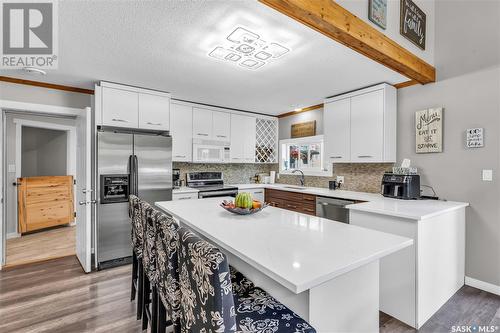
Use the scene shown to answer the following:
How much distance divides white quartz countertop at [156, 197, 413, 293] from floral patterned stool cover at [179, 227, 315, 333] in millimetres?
220

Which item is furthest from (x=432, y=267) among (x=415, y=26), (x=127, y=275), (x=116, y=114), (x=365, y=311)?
(x=116, y=114)

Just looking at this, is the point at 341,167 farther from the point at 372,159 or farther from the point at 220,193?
the point at 220,193

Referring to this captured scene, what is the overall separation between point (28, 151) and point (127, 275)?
13.8 ft

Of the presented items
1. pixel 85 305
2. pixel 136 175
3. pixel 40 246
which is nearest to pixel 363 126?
pixel 136 175

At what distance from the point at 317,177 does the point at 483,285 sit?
8.02 ft

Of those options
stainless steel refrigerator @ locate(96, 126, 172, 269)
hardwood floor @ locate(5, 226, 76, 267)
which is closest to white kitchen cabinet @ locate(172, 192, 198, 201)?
stainless steel refrigerator @ locate(96, 126, 172, 269)

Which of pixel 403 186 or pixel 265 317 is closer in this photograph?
pixel 265 317

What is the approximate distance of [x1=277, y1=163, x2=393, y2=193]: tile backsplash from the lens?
136 inches

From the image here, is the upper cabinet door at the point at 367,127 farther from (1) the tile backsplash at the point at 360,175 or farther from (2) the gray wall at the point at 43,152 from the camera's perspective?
(2) the gray wall at the point at 43,152

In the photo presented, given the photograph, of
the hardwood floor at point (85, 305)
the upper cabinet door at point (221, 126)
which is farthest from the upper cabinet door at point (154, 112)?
the hardwood floor at point (85, 305)

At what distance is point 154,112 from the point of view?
11.4ft

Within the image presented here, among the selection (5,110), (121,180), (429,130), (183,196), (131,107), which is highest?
(131,107)

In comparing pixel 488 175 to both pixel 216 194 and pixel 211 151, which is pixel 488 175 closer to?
pixel 216 194

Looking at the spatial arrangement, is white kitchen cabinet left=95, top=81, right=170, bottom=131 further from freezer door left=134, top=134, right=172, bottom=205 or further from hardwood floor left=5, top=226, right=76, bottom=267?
hardwood floor left=5, top=226, right=76, bottom=267
